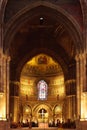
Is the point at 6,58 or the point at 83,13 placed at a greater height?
the point at 83,13

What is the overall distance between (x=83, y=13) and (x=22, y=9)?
619cm

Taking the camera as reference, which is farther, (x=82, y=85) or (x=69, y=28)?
(x=69, y=28)

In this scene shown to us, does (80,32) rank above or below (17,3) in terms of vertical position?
below

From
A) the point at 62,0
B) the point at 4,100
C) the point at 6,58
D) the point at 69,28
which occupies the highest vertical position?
the point at 62,0

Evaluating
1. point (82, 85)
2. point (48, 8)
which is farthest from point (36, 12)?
point (82, 85)

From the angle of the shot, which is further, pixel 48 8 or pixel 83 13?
pixel 48 8

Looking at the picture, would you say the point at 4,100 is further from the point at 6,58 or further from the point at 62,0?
the point at 62,0

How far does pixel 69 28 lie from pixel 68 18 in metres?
1.25

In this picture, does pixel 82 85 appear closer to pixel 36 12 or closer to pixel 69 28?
pixel 69 28

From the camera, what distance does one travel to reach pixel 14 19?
42.7 meters

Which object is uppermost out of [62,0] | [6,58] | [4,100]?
[62,0]

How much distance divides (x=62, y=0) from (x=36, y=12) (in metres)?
3.03

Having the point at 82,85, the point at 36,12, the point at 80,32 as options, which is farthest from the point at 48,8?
the point at 82,85

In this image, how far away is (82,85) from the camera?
41.1 metres
